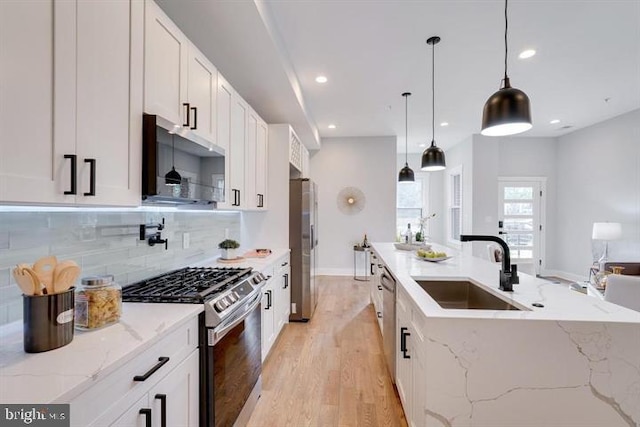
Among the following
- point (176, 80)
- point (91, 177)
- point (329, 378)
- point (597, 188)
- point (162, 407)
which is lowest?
point (329, 378)

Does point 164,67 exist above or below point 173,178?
above

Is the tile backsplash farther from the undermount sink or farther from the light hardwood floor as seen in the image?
the undermount sink

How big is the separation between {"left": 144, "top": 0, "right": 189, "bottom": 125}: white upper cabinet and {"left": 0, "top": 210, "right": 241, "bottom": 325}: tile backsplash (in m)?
0.62

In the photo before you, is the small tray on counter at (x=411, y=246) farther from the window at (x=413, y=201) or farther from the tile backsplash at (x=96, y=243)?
the window at (x=413, y=201)

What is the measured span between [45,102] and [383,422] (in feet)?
7.76

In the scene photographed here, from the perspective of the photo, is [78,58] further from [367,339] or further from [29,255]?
[367,339]

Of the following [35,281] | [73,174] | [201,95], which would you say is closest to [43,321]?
[35,281]

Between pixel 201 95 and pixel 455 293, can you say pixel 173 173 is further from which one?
pixel 455 293

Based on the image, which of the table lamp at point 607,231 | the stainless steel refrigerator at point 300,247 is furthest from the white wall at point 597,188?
the stainless steel refrigerator at point 300,247

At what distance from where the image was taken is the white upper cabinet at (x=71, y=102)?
880 mm

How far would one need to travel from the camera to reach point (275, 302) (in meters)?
2.97

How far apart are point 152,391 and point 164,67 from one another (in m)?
1.53

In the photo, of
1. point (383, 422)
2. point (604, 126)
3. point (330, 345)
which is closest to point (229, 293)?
point (383, 422)

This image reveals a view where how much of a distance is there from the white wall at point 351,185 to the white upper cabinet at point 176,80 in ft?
14.3
